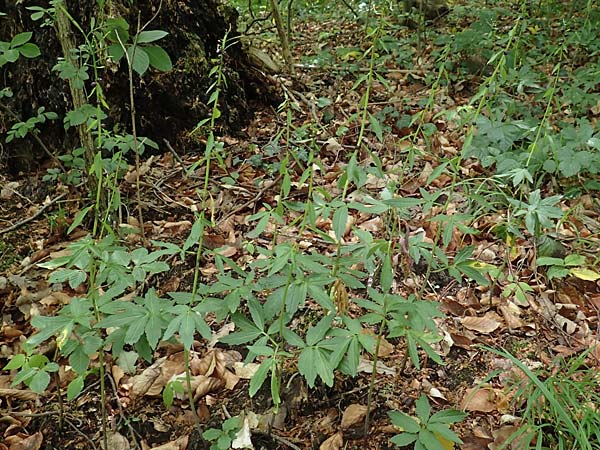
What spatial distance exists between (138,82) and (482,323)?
7.78 feet

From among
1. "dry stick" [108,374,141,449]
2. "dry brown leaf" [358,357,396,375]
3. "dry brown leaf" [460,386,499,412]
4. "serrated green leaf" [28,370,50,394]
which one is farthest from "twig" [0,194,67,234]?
"dry brown leaf" [460,386,499,412]

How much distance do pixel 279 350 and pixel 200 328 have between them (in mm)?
239

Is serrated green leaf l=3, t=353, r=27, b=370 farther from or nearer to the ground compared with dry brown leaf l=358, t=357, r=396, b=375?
farther from the ground

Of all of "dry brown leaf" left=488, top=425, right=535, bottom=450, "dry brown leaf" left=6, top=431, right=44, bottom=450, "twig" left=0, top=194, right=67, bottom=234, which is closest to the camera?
"dry brown leaf" left=488, top=425, right=535, bottom=450

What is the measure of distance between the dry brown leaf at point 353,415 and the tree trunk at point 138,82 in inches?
81.9

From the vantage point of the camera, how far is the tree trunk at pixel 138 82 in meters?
3.21

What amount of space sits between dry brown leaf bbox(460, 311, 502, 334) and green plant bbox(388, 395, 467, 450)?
71 centimetres

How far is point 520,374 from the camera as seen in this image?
205cm

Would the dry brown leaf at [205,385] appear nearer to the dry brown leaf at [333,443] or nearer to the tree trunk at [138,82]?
the dry brown leaf at [333,443]

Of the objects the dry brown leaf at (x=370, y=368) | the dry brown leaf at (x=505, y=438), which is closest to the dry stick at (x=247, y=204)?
the dry brown leaf at (x=370, y=368)

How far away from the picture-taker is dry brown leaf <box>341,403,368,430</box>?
1894 millimetres

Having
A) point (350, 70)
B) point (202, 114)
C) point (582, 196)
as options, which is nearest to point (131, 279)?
point (202, 114)

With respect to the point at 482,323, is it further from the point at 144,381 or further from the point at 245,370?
the point at 144,381

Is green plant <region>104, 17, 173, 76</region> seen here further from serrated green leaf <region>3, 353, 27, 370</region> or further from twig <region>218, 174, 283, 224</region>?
twig <region>218, 174, 283, 224</region>
